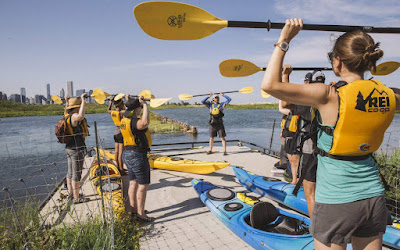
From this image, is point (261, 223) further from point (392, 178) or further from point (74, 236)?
point (392, 178)

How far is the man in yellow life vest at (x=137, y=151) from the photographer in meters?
3.53

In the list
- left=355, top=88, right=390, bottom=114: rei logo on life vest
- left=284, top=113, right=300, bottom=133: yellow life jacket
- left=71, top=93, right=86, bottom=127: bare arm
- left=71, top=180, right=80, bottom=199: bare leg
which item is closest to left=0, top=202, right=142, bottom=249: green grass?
left=71, top=180, right=80, bottom=199: bare leg

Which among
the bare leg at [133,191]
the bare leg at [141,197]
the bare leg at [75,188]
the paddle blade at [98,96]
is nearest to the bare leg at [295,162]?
the bare leg at [141,197]

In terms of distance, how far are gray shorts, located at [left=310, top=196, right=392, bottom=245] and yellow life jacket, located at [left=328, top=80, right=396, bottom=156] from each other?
276mm

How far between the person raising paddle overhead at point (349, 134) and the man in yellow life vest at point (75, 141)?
148 inches

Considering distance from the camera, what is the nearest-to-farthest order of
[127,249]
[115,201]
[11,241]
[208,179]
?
[11,241]
[127,249]
[115,201]
[208,179]

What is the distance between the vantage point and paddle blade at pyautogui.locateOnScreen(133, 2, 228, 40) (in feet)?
5.85

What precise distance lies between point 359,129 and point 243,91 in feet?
23.1

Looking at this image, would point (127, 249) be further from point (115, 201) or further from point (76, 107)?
point (76, 107)

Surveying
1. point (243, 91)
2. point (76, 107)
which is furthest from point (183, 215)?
point (243, 91)

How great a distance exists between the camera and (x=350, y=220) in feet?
3.94

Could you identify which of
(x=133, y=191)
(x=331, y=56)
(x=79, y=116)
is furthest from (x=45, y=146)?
(x=331, y=56)

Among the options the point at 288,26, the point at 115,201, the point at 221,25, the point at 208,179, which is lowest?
the point at 208,179

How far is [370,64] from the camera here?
126cm
